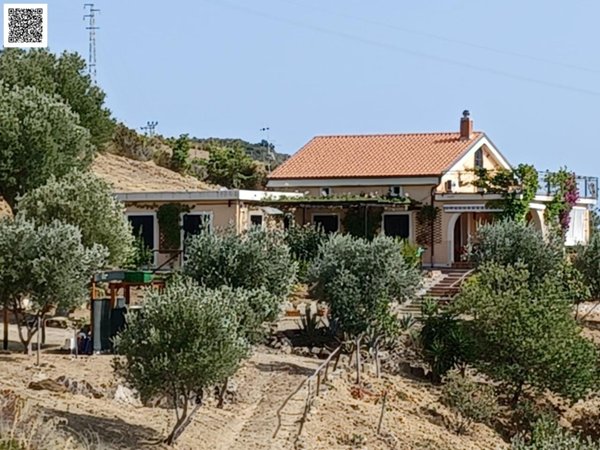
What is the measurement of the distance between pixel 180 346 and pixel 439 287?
74.2ft

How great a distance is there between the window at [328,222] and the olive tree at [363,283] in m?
16.9

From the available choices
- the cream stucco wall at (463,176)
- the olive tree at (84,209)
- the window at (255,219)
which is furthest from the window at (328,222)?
the olive tree at (84,209)

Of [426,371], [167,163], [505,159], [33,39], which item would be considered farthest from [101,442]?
[167,163]

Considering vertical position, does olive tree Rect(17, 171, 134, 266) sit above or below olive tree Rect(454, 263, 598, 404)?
above

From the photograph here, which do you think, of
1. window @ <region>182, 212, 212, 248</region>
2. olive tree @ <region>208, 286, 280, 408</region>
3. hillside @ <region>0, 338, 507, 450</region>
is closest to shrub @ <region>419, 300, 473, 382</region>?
hillside @ <region>0, 338, 507, 450</region>

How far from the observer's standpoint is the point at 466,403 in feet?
88.1

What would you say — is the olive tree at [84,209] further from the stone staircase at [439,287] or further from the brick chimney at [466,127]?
the brick chimney at [466,127]

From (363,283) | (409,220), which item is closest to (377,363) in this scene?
(363,283)

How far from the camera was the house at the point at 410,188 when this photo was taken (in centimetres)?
4638

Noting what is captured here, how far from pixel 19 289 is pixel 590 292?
21.9 meters

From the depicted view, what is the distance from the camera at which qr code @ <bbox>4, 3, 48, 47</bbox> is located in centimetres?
1906

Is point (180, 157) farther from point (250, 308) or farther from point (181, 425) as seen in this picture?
point (181, 425)

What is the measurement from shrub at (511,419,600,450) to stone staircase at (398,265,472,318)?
33.0 ft

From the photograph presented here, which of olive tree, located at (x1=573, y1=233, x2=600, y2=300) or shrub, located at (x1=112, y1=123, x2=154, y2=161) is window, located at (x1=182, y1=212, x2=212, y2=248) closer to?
olive tree, located at (x1=573, y1=233, x2=600, y2=300)
